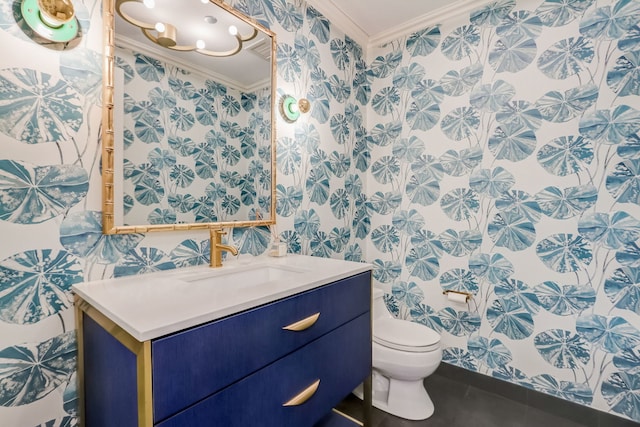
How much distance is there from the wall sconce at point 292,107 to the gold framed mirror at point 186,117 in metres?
0.10

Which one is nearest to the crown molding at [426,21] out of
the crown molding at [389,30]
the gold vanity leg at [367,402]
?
the crown molding at [389,30]

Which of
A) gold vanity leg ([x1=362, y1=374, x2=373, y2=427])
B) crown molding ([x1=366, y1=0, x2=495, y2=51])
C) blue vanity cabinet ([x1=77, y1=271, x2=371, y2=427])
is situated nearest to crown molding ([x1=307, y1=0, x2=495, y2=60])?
crown molding ([x1=366, y1=0, x2=495, y2=51])

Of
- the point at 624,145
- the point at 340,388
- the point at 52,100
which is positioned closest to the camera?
the point at 52,100

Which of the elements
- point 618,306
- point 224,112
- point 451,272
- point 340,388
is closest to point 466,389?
point 451,272

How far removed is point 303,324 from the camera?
1046 mm

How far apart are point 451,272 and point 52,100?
225 centimetres

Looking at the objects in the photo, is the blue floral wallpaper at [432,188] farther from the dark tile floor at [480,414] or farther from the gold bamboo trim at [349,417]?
the gold bamboo trim at [349,417]

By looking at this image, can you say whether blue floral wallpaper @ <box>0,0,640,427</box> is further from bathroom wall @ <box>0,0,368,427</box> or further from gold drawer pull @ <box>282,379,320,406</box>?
gold drawer pull @ <box>282,379,320,406</box>

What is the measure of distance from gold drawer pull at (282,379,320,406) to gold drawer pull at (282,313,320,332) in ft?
0.75

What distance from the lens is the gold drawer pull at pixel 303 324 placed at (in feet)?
3.29

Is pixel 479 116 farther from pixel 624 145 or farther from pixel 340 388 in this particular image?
pixel 340 388

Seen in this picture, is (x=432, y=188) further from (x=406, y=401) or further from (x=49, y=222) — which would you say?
(x=49, y=222)

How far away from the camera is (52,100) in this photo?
98cm

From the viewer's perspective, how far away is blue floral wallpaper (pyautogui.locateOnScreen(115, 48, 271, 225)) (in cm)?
118
